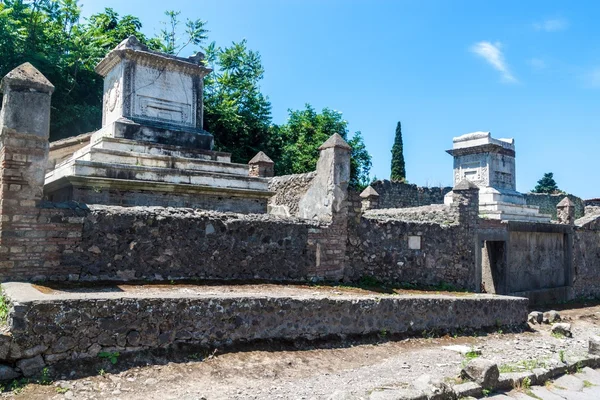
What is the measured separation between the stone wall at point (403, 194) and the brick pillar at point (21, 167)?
53.8 feet

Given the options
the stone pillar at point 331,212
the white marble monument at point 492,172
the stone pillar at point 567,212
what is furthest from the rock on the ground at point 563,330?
the stone pillar at point 567,212

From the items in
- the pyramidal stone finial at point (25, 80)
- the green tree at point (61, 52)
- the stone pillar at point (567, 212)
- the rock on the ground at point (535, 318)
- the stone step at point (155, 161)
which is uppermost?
the green tree at point (61, 52)

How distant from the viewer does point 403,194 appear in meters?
22.8

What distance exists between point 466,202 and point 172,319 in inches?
352

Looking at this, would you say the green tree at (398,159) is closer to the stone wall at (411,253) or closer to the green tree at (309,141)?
the green tree at (309,141)

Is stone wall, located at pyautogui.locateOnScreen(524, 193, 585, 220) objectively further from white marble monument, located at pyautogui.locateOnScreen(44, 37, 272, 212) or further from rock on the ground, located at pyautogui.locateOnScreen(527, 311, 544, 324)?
white marble monument, located at pyautogui.locateOnScreen(44, 37, 272, 212)

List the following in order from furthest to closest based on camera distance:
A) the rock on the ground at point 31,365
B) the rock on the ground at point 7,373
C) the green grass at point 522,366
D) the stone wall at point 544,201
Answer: the stone wall at point 544,201
the green grass at point 522,366
the rock on the ground at point 31,365
the rock on the ground at point 7,373

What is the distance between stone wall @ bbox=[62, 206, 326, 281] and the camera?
7.17 metres

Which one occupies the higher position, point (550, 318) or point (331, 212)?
point (331, 212)

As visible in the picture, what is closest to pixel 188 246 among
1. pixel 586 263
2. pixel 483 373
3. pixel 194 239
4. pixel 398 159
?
pixel 194 239

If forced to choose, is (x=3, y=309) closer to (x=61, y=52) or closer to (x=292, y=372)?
(x=292, y=372)

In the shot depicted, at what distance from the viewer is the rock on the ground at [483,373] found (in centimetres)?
617

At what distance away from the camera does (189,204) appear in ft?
35.0

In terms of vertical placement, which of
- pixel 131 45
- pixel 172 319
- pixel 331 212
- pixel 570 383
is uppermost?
pixel 131 45
